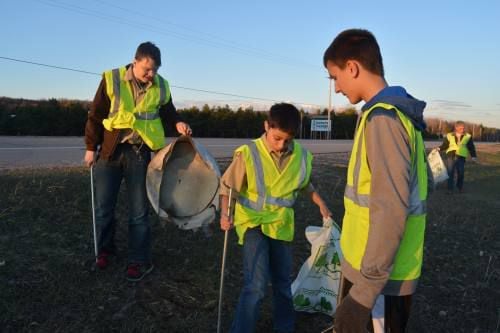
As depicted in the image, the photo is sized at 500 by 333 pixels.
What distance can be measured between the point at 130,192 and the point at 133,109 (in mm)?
763

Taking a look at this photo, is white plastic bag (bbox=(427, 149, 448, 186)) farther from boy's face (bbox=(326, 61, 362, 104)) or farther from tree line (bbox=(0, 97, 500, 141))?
boy's face (bbox=(326, 61, 362, 104))

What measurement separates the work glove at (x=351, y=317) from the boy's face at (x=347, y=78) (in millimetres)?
912

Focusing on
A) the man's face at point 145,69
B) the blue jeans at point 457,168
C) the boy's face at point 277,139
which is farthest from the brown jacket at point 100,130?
the blue jeans at point 457,168

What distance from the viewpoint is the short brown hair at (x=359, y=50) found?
2.13m

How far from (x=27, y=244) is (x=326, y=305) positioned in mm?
2956

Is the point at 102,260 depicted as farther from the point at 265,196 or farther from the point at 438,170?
the point at 438,170

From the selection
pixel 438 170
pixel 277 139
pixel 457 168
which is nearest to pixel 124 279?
pixel 277 139

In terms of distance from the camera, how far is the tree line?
83.2 ft

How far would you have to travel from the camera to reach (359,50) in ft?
7.00

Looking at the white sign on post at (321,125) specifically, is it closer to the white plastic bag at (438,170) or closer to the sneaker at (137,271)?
the white plastic bag at (438,170)

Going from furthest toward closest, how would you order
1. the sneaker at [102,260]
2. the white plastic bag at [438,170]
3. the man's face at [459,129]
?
the man's face at [459,129] → the white plastic bag at [438,170] → the sneaker at [102,260]

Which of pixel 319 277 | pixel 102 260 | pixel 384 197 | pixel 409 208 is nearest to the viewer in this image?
pixel 384 197

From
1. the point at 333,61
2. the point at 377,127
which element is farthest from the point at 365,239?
the point at 333,61

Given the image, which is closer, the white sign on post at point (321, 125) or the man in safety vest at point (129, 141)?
the man in safety vest at point (129, 141)
